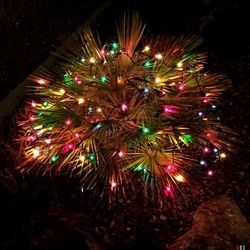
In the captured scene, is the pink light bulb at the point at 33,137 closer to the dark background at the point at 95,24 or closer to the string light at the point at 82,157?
the string light at the point at 82,157

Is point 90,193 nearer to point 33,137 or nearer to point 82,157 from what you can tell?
point 82,157

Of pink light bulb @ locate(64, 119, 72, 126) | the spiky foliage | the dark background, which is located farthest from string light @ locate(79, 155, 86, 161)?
the dark background

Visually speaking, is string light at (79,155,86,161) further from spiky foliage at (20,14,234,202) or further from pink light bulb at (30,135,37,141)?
pink light bulb at (30,135,37,141)

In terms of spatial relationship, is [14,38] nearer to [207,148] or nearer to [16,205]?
[16,205]

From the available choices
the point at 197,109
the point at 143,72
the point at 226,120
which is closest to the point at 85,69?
the point at 143,72

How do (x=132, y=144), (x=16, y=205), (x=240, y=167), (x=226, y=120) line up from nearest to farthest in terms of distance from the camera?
(x=132, y=144), (x=16, y=205), (x=240, y=167), (x=226, y=120)

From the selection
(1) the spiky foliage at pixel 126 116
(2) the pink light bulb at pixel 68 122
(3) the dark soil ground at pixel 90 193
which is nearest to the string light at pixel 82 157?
(1) the spiky foliage at pixel 126 116

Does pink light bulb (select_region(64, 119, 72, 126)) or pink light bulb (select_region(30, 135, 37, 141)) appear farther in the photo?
pink light bulb (select_region(30, 135, 37, 141))

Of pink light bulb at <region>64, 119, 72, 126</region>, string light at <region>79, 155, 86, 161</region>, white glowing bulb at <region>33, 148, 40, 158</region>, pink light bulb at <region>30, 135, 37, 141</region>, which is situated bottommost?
white glowing bulb at <region>33, 148, 40, 158</region>
